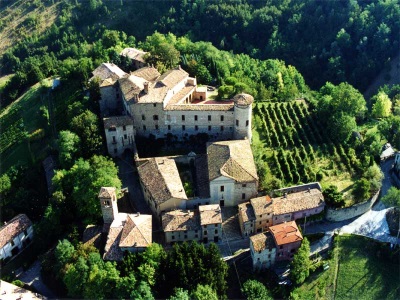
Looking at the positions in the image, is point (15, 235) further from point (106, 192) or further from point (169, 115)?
point (169, 115)

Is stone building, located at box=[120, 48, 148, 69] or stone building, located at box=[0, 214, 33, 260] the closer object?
stone building, located at box=[0, 214, 33, 260]

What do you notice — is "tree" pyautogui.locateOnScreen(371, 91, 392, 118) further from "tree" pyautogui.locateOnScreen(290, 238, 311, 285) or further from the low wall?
"tree" pyautogui.locateOnScreen(290, 238, 311, 285)

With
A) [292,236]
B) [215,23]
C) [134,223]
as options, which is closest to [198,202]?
[134,223]

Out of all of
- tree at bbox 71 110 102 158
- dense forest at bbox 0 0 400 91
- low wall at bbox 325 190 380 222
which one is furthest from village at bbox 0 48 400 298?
dense forest at bbox 0 0 400 91

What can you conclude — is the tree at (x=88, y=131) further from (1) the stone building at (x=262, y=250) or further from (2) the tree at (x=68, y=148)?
(1) the stone building at (x=262, y=250)

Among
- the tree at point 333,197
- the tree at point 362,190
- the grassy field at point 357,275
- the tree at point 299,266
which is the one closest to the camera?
the tree at point 299,266

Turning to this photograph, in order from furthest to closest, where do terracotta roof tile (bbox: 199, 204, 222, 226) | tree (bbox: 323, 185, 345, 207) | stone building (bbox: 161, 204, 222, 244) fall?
tree (bbox: 323, 185, 345, 207) < stone building (bbox: 161, 204, 222, 244) < terracotta roof tile (bbox: 199, 204, 222, 226)

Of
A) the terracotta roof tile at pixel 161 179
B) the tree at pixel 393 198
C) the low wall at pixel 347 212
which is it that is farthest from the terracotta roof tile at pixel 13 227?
the tree at pixel 393 198
